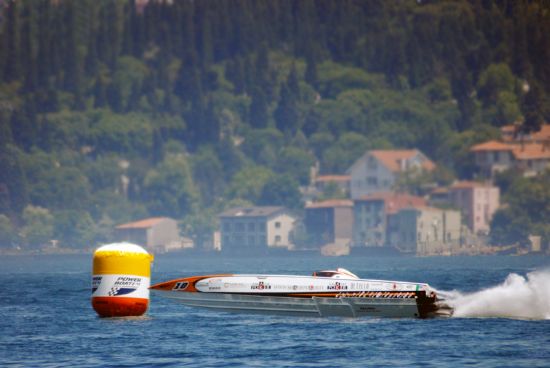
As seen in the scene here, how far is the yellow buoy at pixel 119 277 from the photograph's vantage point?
230 feet

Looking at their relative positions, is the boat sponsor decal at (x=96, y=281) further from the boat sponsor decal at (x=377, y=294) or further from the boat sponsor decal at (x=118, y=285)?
the boat sponsor decal at (x=377, y=294)

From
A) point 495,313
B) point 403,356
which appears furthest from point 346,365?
point 495,313

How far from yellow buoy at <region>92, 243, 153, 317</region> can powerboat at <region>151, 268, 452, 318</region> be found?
243 inches

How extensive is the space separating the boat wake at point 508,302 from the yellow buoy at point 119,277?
16.5 meters

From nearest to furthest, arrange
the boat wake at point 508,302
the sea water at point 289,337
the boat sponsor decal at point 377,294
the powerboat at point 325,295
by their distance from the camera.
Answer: the sea water at point 289,337 → the boat sponsor decal at point 377,294 → the powerboat at point 325,295 → the boat wake at point 508,302

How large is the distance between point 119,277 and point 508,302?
22.1 m

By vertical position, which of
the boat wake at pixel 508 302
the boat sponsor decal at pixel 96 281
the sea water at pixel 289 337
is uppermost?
the boat sponsor decal at pixel 96 281

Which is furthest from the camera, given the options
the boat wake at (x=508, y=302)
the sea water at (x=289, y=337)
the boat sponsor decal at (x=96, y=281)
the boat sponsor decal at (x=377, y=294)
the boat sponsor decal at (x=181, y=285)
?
the boat sponsor decal at (x=181, y=285)

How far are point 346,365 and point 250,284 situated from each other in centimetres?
1899

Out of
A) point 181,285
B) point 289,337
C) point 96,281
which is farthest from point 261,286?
point 96,281

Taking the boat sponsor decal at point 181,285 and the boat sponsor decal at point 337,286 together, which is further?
the boat sponsor decal at point 181,285

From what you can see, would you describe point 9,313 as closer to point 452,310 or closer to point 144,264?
point 144,264

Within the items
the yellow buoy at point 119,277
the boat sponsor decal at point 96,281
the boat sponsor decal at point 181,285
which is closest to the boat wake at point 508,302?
the boat sponsor decal at point 181,285

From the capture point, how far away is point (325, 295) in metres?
73.8
